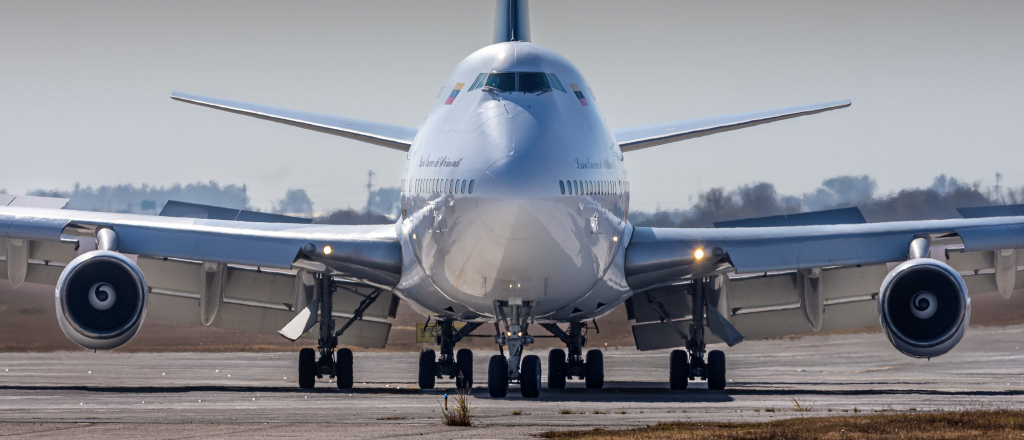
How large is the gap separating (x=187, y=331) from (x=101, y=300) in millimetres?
19311

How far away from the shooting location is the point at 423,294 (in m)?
22.2

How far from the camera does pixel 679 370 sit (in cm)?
2478

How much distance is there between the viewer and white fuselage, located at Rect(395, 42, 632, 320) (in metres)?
18.4

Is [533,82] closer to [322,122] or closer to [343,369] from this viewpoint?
[322,122]

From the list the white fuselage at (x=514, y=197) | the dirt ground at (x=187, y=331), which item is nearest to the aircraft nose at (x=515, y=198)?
the white fuselage at (x=514, y=197)

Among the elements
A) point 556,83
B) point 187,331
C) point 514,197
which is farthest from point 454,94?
point 187,331

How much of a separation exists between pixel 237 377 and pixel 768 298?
36.1 ft

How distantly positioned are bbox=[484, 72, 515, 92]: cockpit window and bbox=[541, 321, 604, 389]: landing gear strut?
637 centimetres

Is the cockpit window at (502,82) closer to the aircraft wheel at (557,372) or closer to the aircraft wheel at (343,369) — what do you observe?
the aircraft wheel at (343,369)

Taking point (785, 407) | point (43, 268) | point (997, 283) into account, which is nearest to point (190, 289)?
point (43, 268)

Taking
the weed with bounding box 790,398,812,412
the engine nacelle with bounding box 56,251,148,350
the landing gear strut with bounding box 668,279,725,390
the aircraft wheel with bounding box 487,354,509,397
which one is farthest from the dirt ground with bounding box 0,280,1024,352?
the weed with bounding box 790,398,812,412

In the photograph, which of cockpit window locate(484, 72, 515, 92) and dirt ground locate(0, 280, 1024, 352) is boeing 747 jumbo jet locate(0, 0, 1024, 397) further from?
dirt ground locate(0, 280, 1024, 352)

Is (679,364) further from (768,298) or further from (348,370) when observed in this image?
(348,370)

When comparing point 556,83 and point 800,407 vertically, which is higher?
point 556,83
